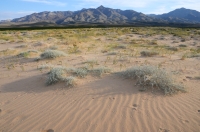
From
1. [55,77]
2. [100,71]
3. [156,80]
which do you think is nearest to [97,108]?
[156,80]

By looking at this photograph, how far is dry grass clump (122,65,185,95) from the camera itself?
4746mm

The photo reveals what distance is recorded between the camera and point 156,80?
4.93 meters

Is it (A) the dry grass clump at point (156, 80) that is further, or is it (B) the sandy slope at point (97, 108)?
(A) the dry grass clump at point (156, 80)

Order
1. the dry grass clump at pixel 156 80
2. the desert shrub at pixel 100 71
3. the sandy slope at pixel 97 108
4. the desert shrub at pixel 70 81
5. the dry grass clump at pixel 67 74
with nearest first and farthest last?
the sandy slope at pixel 97 108 < the dry grass clump at pixel 156 80 < the desert shrub at pixel 70 81 < the dry grass clump at pixel 67 74 < the desert shrub at pixel 100 71

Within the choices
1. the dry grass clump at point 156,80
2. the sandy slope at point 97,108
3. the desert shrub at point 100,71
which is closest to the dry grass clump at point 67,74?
the desert shrub at point 100,71

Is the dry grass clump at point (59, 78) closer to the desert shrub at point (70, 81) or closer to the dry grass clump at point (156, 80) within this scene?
the desert shrub at point (70, 81)

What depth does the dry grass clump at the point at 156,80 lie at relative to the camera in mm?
4746

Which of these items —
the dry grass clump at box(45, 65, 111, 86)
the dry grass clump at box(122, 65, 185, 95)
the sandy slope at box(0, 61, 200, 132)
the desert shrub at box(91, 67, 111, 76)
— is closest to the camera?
the sandy slope at box(0, 61, 200, 132)

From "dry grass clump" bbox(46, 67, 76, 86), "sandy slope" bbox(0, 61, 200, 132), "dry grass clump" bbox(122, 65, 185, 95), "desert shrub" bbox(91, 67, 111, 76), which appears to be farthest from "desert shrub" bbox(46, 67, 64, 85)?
"dry grass clump" bbox(122, 65, 185, 95)

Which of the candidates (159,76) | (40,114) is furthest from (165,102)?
(40,114)

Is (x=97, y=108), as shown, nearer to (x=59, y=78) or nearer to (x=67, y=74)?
(x=59, y=78)

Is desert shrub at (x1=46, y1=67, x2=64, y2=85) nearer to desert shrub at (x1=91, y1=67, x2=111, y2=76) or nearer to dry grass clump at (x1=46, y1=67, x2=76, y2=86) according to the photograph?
dry grass clump at (x1=46, y1=67, x2=76, y2=86)

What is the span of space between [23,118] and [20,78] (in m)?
2.73

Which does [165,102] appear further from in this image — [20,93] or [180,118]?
[20,93]
